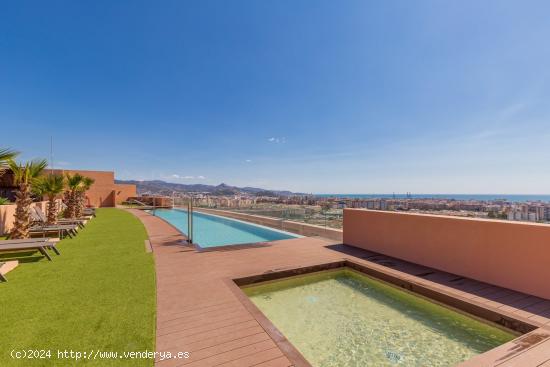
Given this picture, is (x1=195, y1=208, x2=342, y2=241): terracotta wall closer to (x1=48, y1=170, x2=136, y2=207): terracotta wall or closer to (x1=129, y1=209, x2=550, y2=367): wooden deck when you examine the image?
(x1=129, y1=209, x2=550, y2=367): wooden deck

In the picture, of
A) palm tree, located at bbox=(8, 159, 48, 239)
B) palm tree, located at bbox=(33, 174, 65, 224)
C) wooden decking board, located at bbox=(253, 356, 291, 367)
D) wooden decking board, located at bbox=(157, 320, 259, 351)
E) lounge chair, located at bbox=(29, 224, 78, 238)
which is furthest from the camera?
palm tree, located at bbox=(33, 174, 65, 224)

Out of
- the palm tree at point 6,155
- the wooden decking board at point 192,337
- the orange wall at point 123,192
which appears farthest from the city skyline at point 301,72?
the wooden decking board at point 192,337

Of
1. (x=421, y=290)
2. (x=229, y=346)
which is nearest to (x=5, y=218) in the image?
(x=229, y=346)

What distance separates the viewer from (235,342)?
2.28 m

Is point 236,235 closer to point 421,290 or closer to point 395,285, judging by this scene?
point 395,285

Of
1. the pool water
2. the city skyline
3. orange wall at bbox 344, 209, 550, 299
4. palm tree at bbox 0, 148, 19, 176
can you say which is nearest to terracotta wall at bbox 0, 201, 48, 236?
the city skyline

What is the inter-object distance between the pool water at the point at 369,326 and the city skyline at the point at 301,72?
25.1 feet

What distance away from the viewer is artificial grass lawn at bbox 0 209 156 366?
7.17 feet

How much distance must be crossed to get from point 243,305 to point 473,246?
13.4 feet

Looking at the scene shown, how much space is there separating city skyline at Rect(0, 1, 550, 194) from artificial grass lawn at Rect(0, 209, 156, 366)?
633cm

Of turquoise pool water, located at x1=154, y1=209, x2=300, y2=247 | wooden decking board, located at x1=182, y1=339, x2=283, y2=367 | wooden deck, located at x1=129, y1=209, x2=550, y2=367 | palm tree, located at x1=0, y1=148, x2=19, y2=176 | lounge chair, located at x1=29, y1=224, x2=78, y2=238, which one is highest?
palm tree, located at x1=0, y1=148, x2=19, y2=176

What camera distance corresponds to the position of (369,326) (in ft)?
10.5

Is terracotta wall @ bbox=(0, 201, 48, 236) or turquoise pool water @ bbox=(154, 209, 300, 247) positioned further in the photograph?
turquoise pool water @ bbox=(154, 209, 300, 247)

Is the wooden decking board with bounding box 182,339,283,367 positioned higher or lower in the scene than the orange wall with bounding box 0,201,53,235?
lower
